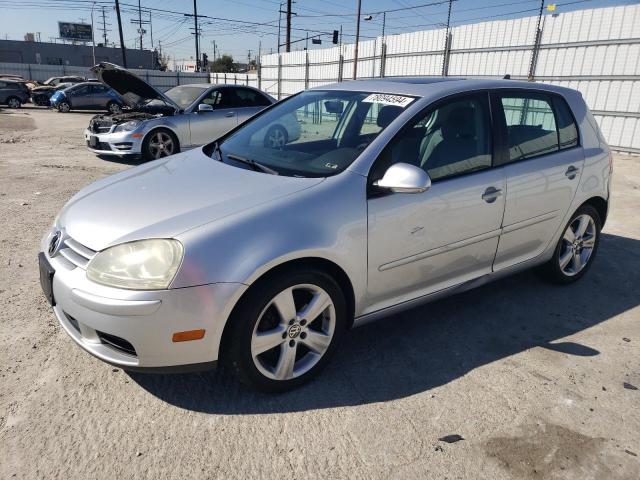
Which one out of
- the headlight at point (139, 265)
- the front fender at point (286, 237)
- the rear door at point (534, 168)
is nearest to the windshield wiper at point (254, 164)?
→ the front fender at point (286, 237)

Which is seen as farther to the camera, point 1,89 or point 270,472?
point 1,89

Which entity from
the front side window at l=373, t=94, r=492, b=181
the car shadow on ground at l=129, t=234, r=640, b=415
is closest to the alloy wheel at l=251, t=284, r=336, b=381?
the car shadow on ground at l=129, t=234, r=640, b=415

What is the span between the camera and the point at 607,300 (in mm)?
3904

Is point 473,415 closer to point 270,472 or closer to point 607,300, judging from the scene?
point 270,472

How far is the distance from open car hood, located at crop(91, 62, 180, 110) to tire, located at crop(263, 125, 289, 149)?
20.1 feet

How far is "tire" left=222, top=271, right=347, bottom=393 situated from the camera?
2.35 meters

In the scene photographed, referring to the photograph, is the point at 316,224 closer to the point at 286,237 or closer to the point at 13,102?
the point at 286,237

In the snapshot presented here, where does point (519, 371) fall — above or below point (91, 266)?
below

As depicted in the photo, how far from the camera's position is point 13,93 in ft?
81.1

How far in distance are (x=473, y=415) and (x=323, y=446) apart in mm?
802

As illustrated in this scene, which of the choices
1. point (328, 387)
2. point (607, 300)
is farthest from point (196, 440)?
point (607, 300)

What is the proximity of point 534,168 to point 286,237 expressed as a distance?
2.03 m

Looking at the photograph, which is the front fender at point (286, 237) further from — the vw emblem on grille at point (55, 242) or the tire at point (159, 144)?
the tire at point (159, 144)

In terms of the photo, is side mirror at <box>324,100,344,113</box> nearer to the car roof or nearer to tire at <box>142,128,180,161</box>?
the car roof
